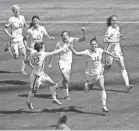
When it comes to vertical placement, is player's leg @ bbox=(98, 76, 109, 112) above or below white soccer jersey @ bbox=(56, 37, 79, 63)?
below

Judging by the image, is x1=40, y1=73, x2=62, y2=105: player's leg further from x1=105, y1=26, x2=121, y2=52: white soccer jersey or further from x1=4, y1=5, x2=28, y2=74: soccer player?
x1=4, y1=5, x2=28, y2=74: soccer player

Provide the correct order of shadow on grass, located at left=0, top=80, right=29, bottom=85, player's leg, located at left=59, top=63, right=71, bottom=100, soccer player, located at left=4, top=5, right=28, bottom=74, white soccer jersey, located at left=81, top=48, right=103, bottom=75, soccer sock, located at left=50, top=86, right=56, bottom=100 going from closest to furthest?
white soccer jersey, located at left=81, top=48, right=103, bottom=75, soccer sock, located at left=50, top=86, right=56, bottom=100, player's leg, located at left=59, top=63, right=71, bottom=100, shadow on grass, located at left=0, top=80, right=29, bottom=85, soccer player, located at left=4, top=5, right=28, bottom=74

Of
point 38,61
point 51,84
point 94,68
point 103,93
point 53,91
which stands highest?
point 38,61

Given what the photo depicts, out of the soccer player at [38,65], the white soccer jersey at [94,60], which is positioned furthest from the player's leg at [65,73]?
the white soccer jersey at [94,60]

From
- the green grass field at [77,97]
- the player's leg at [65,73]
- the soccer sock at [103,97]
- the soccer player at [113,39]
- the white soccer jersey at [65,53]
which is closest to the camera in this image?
the green grass field at [77,97]

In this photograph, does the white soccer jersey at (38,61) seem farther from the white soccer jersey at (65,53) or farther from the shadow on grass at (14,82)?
the shadow on grass at (14,82)

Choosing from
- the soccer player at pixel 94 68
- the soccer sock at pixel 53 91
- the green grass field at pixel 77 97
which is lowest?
the green grass field at pixel 77 97

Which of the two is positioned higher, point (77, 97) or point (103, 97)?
point (103, 97)

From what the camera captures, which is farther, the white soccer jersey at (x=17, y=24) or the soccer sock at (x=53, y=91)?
the white soccer jersey at (x=17, y=24)

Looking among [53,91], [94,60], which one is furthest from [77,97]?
[94,60]

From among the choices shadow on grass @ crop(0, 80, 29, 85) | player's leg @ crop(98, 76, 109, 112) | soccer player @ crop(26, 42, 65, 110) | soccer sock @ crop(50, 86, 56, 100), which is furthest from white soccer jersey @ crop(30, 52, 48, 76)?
shadow on grass @ crop(0, 80, 29, 85)

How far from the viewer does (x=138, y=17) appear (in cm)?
3234

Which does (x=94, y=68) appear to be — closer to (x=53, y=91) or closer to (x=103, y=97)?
(x=103, y=97)

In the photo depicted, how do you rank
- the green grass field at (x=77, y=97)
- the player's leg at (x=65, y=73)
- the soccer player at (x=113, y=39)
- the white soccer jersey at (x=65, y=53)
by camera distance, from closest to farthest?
the green grass field at (x=77, y=97)
the white soccer jersey at (x=65, y=53)
the player's leg at (x=65, y=73)
the soccer player at (x=113, y=39)
